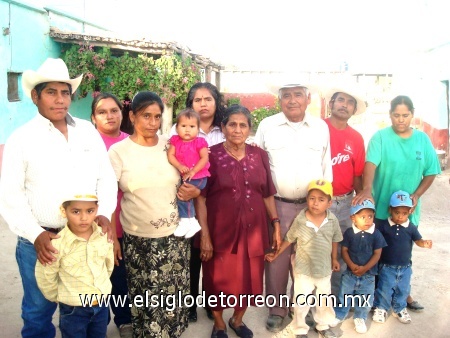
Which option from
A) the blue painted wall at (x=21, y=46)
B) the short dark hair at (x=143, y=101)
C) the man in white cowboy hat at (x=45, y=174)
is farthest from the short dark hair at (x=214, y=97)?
the blue painted wall at (x=21, y=46)

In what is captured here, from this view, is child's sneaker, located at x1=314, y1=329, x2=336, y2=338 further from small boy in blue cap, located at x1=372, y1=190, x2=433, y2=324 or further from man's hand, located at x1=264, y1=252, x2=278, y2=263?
man's hand, located at x1=264, y1=252, x2=278, y2=263

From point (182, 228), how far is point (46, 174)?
99 cm

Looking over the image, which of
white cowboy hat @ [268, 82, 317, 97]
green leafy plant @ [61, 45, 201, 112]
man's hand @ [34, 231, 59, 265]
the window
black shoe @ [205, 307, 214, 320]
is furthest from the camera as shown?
green leafy plant @ [61, 45, 201, 112]

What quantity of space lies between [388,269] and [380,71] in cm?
1397

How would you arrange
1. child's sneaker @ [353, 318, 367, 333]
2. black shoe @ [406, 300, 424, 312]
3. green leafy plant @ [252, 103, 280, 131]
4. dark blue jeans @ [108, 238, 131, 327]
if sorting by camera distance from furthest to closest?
green leafy plant @ [252, 103, 280, 131] → black shoe @ [406, 300, 424, 312] → child's sneaker @ [353, 318, 367, 333] → dark blue jeans @ [108, 238, 131, 327]

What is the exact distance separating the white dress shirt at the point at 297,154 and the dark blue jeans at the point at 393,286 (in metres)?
1.01

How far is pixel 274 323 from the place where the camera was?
362cm

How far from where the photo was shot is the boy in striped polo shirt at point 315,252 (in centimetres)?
325

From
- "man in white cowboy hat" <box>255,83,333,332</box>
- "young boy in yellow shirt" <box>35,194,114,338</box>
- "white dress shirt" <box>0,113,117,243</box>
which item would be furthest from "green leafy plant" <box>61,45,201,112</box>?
"young boy in yellow shirt" <box>35,194,114,338</box>

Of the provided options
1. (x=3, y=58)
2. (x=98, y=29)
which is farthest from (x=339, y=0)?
(x=3, y=58)

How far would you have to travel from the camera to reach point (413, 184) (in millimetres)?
3678

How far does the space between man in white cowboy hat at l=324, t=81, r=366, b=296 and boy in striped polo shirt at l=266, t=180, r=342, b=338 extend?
42cm

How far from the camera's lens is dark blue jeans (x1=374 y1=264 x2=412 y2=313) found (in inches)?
144

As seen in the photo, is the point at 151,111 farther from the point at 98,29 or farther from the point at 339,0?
the point at 339,0
